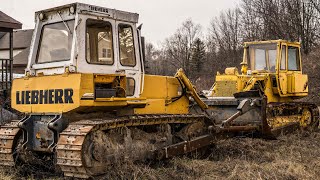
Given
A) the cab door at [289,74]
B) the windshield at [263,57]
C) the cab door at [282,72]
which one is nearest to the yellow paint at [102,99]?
the cab door at [282,72]

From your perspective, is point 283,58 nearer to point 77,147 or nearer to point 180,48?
point 77,147

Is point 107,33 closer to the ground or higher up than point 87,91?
higher up

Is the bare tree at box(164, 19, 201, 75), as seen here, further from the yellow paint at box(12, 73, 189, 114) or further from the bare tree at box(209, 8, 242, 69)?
the yellow paint at box(12, 73, 189, 114)

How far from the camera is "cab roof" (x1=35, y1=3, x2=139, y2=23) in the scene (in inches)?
294

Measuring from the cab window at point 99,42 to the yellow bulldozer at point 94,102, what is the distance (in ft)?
0.06

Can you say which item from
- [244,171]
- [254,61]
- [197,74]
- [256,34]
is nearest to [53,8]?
[244,171]

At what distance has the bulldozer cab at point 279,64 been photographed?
13406 millimetres

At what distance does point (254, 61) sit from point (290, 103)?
1680 millimetres

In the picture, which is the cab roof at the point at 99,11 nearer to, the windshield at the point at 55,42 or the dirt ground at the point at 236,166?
the windshield at the point at 55,42

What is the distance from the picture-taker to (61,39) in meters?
7.79

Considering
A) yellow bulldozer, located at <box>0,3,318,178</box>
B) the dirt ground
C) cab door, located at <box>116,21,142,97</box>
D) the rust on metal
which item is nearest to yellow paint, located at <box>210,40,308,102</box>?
the dirt ground

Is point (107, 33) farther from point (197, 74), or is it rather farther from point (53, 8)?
point (197, 74)

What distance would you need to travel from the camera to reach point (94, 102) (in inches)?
278

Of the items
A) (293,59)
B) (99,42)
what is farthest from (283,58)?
(99,42)
